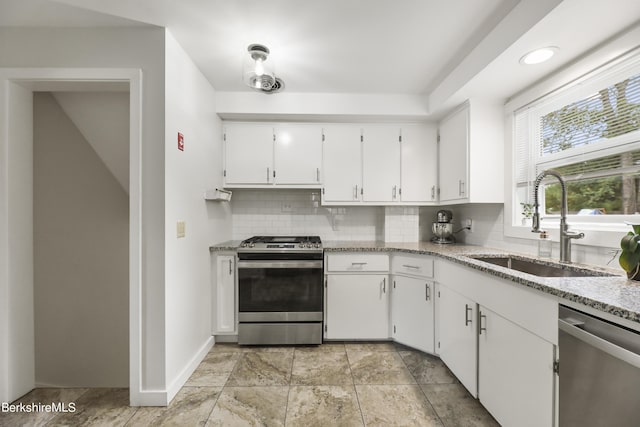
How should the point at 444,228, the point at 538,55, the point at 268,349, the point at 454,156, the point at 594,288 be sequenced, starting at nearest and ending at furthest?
the point at 594,288, the point at 538,55, the point at 268,349, the point at 454,156, the point at 444,228

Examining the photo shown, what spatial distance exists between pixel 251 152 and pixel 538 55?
238 cm

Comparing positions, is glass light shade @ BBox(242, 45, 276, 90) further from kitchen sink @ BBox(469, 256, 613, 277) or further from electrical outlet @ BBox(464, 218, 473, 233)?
electrical outlet @ BBox(464, 218, 473, 233)

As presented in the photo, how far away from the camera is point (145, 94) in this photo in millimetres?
1709

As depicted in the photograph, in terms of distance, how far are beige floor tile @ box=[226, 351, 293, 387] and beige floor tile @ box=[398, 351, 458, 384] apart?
97 cm

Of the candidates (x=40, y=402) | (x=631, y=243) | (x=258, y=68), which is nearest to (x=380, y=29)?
(x=258, y=68)

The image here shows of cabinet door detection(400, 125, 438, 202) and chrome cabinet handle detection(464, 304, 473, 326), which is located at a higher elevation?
cabinet door detection(400, 125, 438, 202)

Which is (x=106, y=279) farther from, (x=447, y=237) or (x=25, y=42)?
(x=447, y=237)

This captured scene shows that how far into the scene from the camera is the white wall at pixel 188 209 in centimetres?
176

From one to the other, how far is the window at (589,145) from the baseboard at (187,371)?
2.87 m

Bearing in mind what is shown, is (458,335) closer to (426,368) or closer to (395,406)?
(426,368)

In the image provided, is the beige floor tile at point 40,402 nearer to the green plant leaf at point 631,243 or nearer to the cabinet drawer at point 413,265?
the cabinet drawer at point 413,265

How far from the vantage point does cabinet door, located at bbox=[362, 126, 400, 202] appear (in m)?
2.83

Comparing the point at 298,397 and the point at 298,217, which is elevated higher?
the point at 298,217

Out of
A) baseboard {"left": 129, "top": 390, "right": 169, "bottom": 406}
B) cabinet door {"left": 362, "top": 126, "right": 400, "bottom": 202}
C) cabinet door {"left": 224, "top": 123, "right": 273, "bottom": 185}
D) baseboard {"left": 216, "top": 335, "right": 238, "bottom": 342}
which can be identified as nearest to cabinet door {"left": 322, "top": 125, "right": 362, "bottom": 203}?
cabinet door {"left": 362, "top": 126, "right": 400, "bottom": 202}
